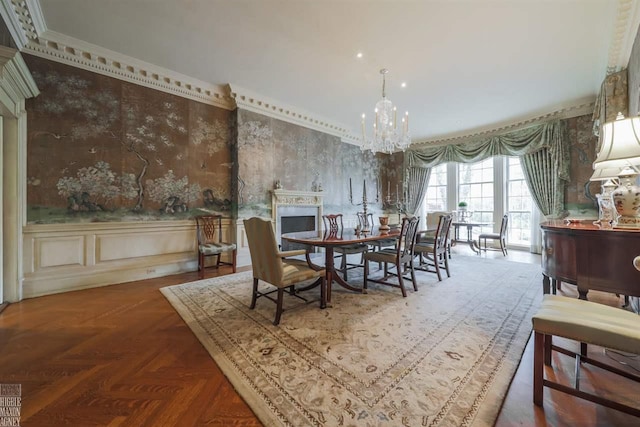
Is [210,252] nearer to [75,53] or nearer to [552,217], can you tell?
[75,53]

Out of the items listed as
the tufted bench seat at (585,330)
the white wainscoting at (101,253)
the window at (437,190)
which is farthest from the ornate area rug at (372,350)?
the window at (437,190)

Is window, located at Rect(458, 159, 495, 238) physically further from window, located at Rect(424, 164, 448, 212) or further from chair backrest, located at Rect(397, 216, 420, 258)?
chair backrest, located at Rect(397, 216, 420, 258)

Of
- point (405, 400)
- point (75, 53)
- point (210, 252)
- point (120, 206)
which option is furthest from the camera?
point (210, 252)

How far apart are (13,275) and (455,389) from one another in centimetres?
433

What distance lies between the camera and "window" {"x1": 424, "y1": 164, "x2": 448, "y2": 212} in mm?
7121

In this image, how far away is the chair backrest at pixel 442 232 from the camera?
3.46 m

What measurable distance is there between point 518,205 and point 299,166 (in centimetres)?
533

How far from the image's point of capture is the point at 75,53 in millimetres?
3102

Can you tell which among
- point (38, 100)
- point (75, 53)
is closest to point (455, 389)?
point (38, 100)

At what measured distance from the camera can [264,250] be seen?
2.17m

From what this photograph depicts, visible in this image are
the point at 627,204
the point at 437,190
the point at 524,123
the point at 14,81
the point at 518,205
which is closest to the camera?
the point at 627,204

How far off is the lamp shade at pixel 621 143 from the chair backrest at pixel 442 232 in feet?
6.38

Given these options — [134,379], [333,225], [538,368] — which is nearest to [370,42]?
[333,225]

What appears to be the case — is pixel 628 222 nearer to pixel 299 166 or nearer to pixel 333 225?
pixel 333 225
